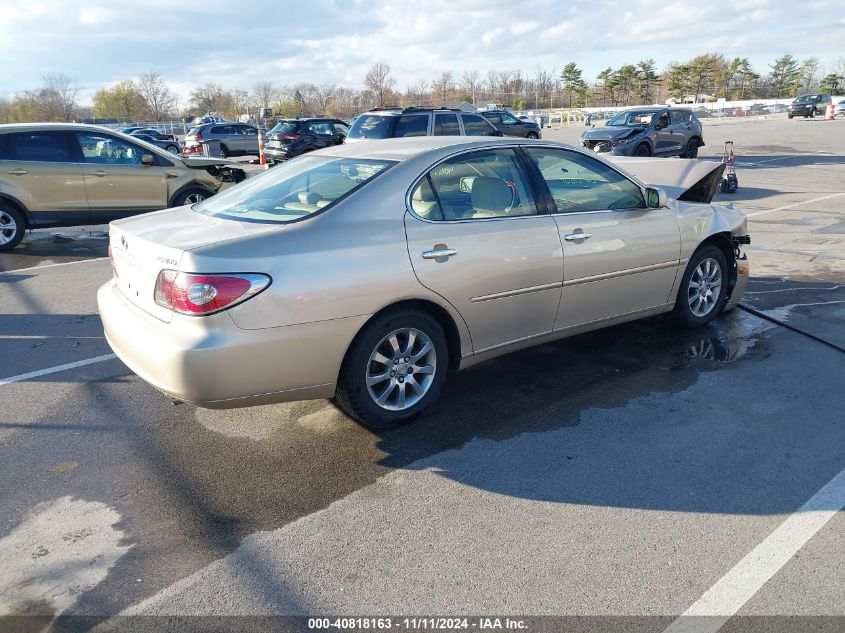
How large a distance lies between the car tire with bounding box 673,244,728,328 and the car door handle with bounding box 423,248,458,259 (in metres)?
2.41

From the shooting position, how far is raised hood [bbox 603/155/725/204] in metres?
6.35

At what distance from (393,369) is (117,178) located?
26.0 feet

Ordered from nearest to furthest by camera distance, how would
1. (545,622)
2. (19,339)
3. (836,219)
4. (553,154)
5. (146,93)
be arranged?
(545,622) → (553,154) → (19,339) → (836,219) → (146,93)

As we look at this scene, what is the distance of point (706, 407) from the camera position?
4305 millimetres

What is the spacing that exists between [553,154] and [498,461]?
2241 millimetres

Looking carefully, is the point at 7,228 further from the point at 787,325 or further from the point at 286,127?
the point at 286,127

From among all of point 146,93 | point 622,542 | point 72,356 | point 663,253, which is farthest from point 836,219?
point 146,93

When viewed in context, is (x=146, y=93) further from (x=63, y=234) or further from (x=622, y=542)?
(x=622, y=542)

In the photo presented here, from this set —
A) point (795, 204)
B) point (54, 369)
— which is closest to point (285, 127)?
point (795, 204)

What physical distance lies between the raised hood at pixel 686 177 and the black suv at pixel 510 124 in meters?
18.6

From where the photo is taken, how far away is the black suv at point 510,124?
25.3 m

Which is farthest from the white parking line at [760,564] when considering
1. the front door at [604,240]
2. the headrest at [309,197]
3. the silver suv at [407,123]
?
the silver suv at [407,123]

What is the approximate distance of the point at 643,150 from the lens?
68.8ft

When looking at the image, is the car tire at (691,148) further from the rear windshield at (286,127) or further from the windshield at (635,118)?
the rear windshield at (286,127)
